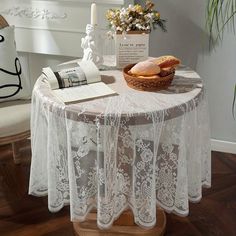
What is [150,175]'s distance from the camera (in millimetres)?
1366

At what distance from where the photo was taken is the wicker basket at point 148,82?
1486mm

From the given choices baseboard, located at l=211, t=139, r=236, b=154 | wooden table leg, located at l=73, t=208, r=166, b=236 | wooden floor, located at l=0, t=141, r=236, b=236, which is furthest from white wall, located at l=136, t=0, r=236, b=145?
wooden table leg, located at l=73, t=208, r=166, b=236

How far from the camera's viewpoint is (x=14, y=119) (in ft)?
6.12

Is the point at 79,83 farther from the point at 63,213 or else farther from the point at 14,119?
the point at 63,213

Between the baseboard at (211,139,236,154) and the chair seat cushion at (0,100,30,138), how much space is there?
1.18 metres

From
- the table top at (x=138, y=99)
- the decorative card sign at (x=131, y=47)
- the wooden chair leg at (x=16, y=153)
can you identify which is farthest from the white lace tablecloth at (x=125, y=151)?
the wooden chair leg at (x=16, y=153)

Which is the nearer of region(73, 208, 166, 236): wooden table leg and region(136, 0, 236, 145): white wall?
region(73, 208, 166, 236): wooden table leg

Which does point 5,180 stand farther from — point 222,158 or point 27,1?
→ point 222,158

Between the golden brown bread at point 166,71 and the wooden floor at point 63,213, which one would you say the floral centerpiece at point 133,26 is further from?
the wooden floor at point 63,213

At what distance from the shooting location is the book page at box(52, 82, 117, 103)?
4.68 ft

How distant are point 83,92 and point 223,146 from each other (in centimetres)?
127

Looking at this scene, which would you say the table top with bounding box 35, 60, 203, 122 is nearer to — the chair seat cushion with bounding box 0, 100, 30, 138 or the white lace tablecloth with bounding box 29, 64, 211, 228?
the white lace tablecloth with bounding box 29, 64, 211, 228

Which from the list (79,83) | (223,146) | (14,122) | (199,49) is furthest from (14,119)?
(223,146)

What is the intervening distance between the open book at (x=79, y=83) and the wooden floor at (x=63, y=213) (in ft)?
2.37
